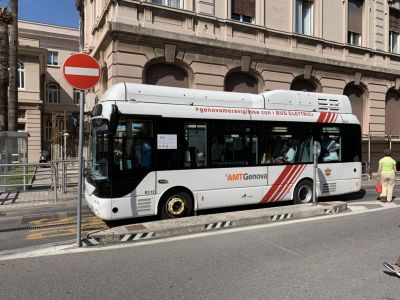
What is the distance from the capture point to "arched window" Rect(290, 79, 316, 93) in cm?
1834

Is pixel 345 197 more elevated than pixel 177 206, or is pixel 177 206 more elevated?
pixel 177 206

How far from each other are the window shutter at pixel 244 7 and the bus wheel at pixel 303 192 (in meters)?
9.65

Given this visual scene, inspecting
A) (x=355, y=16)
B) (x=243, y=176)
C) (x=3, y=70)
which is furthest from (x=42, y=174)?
(x=355, y=16)

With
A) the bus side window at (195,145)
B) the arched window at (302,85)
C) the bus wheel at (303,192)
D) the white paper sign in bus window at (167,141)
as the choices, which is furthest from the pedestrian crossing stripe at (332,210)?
the arched window at (302,85)

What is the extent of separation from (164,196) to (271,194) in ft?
9.93

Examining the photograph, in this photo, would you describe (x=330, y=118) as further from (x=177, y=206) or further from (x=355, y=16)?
(x=355, y=16)

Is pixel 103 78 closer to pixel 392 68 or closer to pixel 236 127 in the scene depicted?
pixel 236 127

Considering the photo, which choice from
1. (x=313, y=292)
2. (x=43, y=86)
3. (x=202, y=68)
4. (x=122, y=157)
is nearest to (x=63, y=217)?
(x=122, y=157)

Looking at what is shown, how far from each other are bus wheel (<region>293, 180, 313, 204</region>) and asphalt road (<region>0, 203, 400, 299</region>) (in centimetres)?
301

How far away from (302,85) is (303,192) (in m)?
9.87

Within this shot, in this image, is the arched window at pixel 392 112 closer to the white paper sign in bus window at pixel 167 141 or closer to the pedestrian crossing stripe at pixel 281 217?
the pedestrian crossing stripe at pixel 281 217

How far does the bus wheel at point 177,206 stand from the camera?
789 cm

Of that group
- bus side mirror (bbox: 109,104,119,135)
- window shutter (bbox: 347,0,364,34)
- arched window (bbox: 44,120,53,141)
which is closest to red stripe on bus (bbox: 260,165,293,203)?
bus side mirror (bbox: 109,104,119,135)

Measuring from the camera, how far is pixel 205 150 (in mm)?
8375
